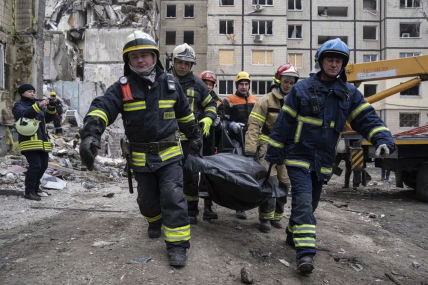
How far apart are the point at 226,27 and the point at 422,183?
2537cm

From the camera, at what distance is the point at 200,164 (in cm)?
386

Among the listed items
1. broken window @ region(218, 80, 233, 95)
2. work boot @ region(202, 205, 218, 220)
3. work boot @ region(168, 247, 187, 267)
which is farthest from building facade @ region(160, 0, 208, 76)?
work boot @ region(168, 247, 187, 267)

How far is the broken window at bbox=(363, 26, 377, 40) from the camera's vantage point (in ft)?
104

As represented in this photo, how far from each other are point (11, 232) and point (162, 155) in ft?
7.44

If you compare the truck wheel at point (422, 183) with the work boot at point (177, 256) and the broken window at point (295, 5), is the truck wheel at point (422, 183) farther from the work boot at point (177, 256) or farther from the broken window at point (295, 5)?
the broken window at point (295, 5)

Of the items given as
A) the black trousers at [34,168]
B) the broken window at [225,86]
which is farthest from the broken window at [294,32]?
the black trousers at [34,168]

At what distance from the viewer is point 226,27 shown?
30531 mm

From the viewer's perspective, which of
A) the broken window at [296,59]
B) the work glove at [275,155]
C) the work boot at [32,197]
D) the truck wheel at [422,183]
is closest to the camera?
the work glove at [275,155]

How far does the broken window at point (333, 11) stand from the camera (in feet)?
104

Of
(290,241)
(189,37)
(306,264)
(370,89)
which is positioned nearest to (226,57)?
(189,37)

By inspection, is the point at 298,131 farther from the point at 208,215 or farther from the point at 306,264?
→ the point at 208,215

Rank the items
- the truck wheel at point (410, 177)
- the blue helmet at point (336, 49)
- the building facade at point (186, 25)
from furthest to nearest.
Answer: the building facade at point (186, 25)
the truck wheel at point (410, 177)
the blue helmet at point (336, 49)

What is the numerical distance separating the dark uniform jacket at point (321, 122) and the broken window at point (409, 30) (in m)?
31.9

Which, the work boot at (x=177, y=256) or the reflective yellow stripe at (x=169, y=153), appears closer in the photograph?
the work boot at (x=177, y=256)
